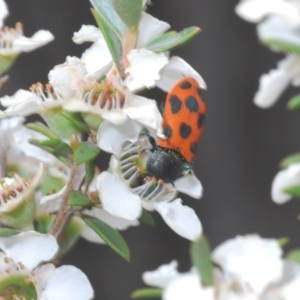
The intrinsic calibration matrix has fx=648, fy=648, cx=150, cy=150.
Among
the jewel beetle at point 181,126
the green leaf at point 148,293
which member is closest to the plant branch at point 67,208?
the jewel beetle at point 181,126

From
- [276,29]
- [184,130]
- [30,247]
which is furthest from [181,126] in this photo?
[276,29]

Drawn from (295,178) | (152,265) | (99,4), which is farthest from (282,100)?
(295,178)

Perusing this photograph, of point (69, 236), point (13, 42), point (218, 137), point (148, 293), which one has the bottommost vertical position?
point (218, 137)

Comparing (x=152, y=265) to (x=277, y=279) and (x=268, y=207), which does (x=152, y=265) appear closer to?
(x=268, y=207)

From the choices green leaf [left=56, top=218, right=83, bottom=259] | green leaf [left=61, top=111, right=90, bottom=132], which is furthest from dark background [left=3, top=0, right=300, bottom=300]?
green leaf [left=61, top=111, right=90, bottom=132]

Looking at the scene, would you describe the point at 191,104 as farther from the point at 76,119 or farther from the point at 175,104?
the point at 76,119

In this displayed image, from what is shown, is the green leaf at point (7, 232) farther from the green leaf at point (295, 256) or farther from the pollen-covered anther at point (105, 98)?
the green leaf at point (295, 256)
